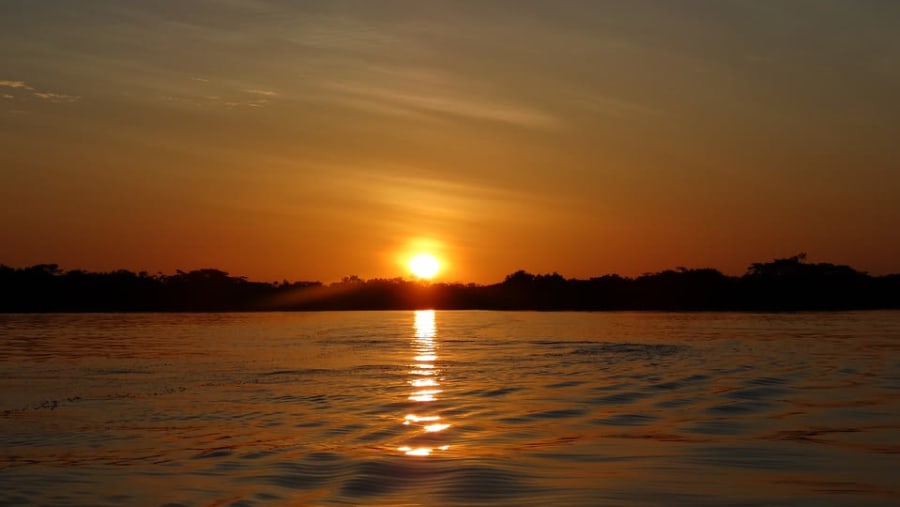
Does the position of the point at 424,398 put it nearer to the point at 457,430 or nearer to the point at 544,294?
the point at 457,430

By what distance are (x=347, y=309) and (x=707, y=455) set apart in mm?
154986

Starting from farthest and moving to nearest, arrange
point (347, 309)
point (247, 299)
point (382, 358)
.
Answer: point (347, 309), point (247, 299), point (382, 358)

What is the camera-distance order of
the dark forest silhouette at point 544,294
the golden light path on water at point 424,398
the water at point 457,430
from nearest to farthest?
the water at point 457,430
the golden light path on water at point 424,398
the dark forest silhouette at point 544,294

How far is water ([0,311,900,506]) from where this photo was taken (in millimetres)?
13000

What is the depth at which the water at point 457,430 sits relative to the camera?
1300 centimetres

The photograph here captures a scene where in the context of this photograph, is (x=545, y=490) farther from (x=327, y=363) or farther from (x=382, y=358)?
(x=382, y=358)

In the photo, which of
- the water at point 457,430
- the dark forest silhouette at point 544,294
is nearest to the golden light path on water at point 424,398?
the water at point 457,430

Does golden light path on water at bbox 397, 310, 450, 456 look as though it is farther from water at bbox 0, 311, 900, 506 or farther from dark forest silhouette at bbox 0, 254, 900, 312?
dark forest silhouette at bbox 0, 254, 900, 312

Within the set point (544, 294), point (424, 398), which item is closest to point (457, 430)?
point (424, 398)

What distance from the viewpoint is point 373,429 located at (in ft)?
61.5

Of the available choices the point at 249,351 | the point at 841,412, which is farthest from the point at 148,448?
the point at 249,351

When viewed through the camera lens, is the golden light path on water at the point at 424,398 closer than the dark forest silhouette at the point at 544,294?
Yes

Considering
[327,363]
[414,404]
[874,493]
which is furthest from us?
[327,363]

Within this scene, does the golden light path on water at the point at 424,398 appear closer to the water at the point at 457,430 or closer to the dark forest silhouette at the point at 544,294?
the water at the point at 457,430
